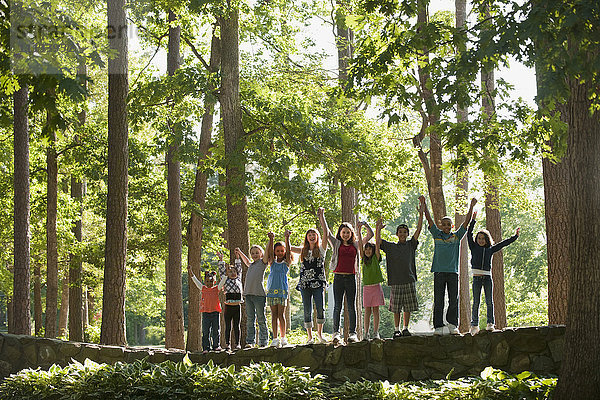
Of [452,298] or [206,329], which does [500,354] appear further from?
[206,329]

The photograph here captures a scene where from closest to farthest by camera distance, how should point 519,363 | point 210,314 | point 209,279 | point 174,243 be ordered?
point 519,363
point 210,314
point 209,279
point 174,243

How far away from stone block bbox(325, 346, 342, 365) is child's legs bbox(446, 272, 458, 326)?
4.95 ft

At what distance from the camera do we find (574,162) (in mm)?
6762

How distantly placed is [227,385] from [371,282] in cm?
265

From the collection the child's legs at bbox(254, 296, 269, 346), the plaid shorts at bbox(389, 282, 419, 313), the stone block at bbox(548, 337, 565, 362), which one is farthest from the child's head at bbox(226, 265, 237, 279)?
the stone block at bbox(548, 337, 565, 362)

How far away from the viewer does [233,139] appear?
44.4ft

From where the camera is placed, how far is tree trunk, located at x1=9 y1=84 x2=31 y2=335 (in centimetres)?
1377

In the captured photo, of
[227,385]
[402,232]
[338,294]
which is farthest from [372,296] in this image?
[227,385]

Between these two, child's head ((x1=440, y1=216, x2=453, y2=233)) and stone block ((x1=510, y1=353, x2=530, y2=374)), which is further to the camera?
child's head ((x1=440, y1=216, x2=453, y2=233))

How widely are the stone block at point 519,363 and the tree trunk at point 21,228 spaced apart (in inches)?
367

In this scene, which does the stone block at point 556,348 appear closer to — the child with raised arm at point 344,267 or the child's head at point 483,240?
the child's head at point 483,240

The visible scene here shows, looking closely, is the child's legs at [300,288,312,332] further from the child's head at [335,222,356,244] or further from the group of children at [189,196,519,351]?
the child's head at [335,222,356,244]

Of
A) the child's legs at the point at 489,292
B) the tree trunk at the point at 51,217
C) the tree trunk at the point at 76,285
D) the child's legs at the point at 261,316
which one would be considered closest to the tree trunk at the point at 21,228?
the tree trunk at the point at 51,217

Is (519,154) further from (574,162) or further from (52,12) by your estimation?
(52,12)
